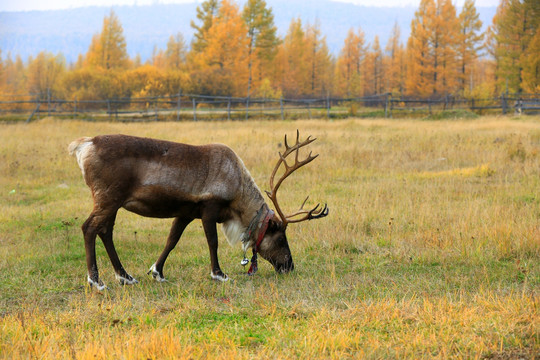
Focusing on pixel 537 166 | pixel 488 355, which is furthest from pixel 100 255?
pixel 537 166

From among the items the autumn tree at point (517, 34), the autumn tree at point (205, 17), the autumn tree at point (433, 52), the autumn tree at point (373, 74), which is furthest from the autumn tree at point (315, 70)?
the autumn tree at point (517, 34)

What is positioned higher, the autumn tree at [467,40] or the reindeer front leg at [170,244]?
the autumn tree at [467,40]

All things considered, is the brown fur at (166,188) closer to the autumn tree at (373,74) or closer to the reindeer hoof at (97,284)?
the reindeer hoof at (97,284)

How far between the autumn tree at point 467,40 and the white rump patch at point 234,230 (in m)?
48.4

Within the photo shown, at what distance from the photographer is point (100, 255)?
25.5 ft

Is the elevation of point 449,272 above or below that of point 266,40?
below

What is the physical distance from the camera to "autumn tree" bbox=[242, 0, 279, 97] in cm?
5150

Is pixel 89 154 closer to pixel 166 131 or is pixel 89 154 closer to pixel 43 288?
pixel 43 288

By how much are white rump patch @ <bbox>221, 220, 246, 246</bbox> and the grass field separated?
1.47ft

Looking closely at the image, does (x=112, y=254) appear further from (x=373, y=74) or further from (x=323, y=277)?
(x=373, y=74)

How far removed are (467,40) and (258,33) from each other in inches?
755

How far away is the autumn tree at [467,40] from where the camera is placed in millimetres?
51031

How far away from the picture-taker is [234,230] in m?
6.84

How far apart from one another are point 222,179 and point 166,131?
1757 centimetres
